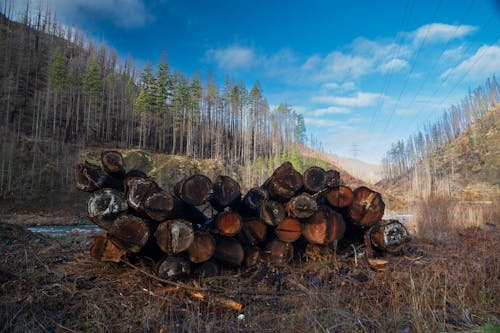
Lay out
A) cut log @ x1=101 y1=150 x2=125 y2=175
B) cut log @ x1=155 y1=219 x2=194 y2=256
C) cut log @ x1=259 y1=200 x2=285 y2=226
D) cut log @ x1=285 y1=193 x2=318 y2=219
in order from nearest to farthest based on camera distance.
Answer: cut log @ x1=155 y1=219 x2=194 y2=256
cut log @ x1=101 y1=150 x2=125 y2=175
cut log @ x1=285 y1=193 x2=318 y2=219
cut log @ x1=259 y1=200 x2=285 y2=226

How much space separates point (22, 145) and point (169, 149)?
1839 cm

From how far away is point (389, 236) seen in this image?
5195 millimetres

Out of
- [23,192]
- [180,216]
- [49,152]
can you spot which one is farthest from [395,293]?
[49,152]

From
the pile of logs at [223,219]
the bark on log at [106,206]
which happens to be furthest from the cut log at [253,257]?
the bark on log at [106,206]

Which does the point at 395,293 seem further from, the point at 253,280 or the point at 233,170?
the point at 233,170

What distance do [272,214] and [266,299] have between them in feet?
5.13

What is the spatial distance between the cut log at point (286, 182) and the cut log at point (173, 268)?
6.47ft

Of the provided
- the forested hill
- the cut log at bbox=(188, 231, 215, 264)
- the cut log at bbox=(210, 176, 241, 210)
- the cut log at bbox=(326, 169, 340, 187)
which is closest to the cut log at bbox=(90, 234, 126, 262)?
the cut log at bbox=(188, 231, 215, 264)

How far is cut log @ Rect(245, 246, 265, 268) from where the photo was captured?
477cm

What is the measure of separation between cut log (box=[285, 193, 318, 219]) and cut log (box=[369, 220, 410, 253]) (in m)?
1.53

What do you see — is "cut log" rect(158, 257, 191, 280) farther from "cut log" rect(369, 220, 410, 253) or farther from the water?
the water

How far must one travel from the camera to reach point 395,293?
11.1 feet

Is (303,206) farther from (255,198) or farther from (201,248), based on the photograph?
(201,248)

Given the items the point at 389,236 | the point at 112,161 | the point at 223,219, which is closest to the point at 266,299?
the point at 223,219
